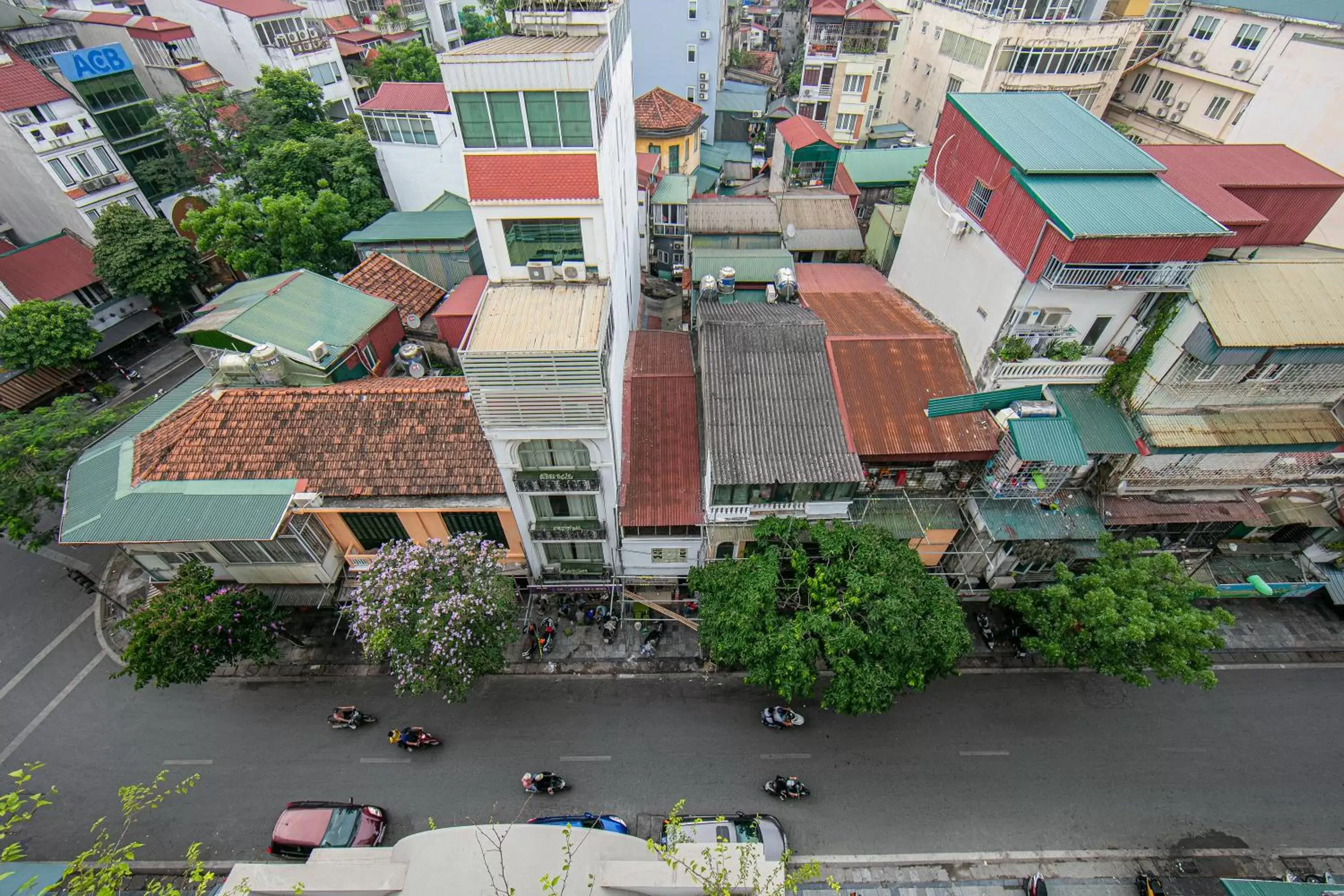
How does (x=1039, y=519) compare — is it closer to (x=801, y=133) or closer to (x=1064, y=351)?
(x=1064, y=351)

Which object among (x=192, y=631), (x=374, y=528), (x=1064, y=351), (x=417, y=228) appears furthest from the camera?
(x=417, y=228)

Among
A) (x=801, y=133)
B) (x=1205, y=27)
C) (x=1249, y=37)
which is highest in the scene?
(x=1205, y=27)

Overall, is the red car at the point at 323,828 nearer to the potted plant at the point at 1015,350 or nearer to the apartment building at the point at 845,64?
the potted plant at the point at 1015,350

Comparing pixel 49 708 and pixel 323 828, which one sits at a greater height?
pixel 49 708

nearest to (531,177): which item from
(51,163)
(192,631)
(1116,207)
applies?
(192,631)

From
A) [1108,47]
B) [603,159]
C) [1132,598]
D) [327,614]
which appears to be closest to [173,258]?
[327,614]

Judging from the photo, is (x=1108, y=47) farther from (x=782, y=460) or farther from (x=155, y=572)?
(x=155, y=572)

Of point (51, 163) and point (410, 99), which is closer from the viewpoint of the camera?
point (51, 163)
